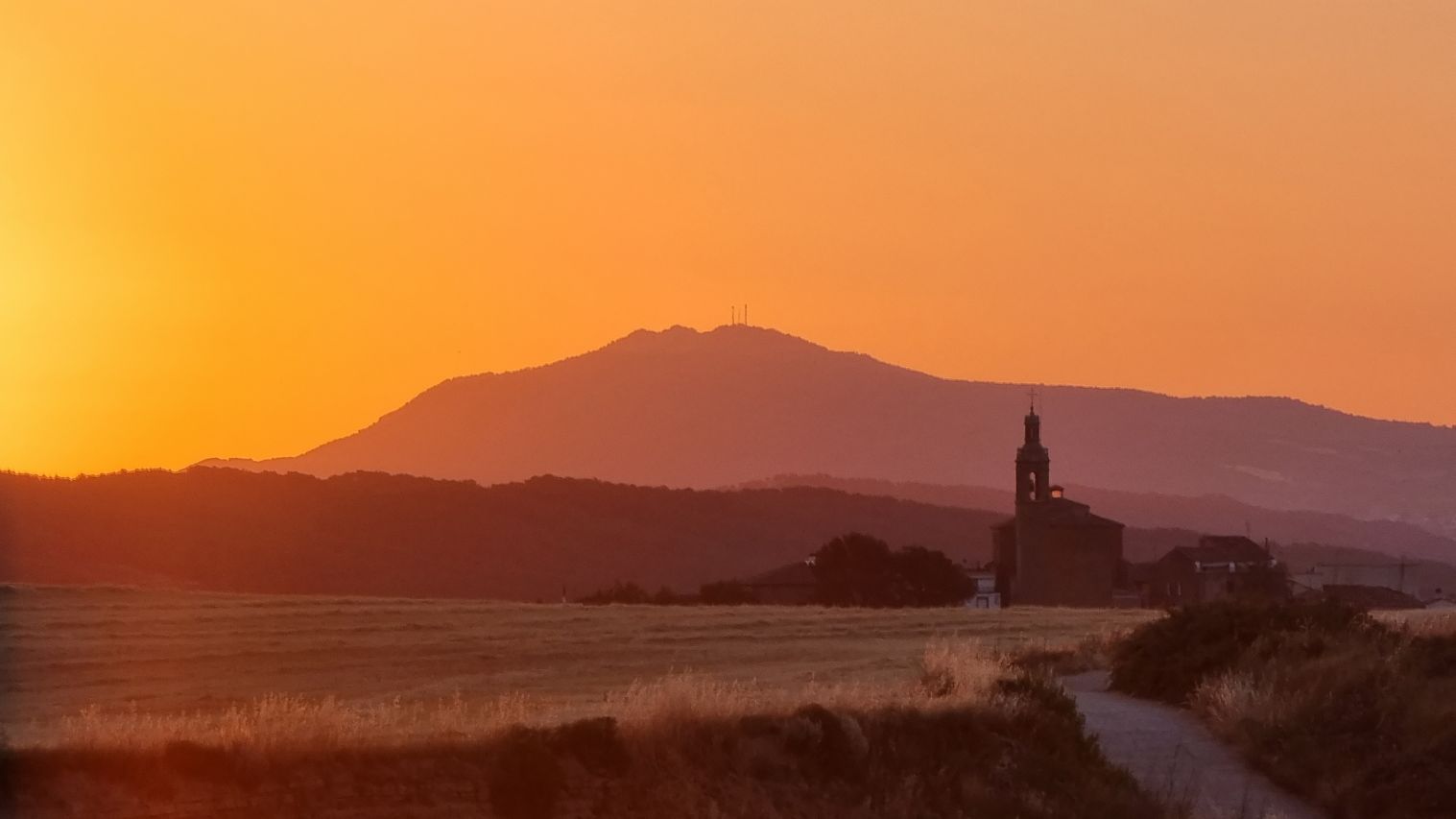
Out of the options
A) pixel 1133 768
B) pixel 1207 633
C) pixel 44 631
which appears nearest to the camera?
pixel 1133 768

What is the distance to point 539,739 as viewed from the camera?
58.4 ft

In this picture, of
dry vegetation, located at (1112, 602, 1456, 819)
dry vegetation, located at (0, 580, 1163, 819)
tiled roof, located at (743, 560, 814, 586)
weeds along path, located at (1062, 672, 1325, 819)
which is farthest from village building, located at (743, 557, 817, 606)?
weeds along path, located at (1062, 672, 1325, 819)

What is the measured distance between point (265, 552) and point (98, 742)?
3483 inches

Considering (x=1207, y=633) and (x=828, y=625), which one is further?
(x=828, y=625)

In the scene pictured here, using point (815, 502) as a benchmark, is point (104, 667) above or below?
below

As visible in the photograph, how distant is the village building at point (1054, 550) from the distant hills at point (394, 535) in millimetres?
23793

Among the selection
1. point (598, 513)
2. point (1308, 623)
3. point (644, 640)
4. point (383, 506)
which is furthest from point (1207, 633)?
point (598, 513)

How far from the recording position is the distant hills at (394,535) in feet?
292

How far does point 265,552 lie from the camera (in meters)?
102

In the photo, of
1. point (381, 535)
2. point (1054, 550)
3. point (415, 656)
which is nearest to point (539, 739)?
point (415, 656)

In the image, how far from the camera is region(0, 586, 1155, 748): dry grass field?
21422mm

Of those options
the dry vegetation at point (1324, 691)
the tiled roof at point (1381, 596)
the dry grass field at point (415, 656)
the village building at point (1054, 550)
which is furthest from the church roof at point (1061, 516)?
the dry vegetation at point (1324, 691)

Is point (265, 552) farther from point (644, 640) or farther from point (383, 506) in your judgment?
point (644, 640)

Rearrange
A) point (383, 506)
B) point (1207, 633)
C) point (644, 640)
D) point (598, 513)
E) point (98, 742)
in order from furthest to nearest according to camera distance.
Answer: point (598, 513) → point (383, 506) → point (644, 640) → point (1207, 633) → point (98, 742)
